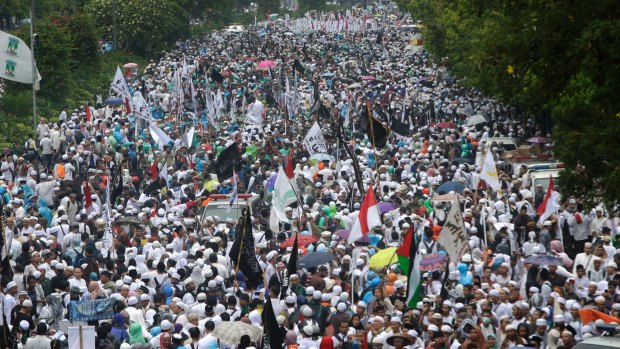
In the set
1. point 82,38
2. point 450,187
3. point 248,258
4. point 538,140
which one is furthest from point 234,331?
point 82,38

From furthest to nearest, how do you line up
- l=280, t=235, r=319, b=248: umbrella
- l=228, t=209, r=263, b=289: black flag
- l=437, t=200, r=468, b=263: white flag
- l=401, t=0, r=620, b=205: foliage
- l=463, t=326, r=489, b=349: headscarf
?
1. l=280, t=235, r=319, b=248: umbrella
2. l=437, t=200, r=468, b=263: white flag
3. l=228, t=209, r=263, b=289: black flag
4. l=463, t=326, r=489, b=349: headscarf
5. l=401, t=0, r=620, b=205: foliage

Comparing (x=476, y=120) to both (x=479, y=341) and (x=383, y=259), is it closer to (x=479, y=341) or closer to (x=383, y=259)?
(x=383, y=259)

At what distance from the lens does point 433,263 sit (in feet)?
61.4

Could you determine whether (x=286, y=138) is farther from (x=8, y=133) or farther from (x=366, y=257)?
(x=366, y=257)

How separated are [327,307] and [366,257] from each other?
259cm

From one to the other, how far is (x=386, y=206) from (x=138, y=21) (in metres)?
39.9

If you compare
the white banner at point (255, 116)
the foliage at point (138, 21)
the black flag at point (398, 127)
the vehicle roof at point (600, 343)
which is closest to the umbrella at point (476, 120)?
the black flag at point (398, 127)

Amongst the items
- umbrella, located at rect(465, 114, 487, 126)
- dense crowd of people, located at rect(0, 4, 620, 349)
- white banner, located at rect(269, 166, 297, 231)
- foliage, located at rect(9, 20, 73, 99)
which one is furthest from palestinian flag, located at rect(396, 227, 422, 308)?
foliage, located at rect(9, 20, 73, 99)

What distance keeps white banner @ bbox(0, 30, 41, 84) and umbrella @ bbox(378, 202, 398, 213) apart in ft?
48.6

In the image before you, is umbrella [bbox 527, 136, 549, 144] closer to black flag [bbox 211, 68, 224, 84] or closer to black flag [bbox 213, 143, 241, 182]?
black flag [bbox 213, 143, 241, 182]

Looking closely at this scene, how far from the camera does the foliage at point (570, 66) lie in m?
13.2

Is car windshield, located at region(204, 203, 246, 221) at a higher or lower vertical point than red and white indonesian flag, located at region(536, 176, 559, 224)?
lower

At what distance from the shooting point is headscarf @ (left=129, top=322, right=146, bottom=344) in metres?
16.0

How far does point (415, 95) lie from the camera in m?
46.2
